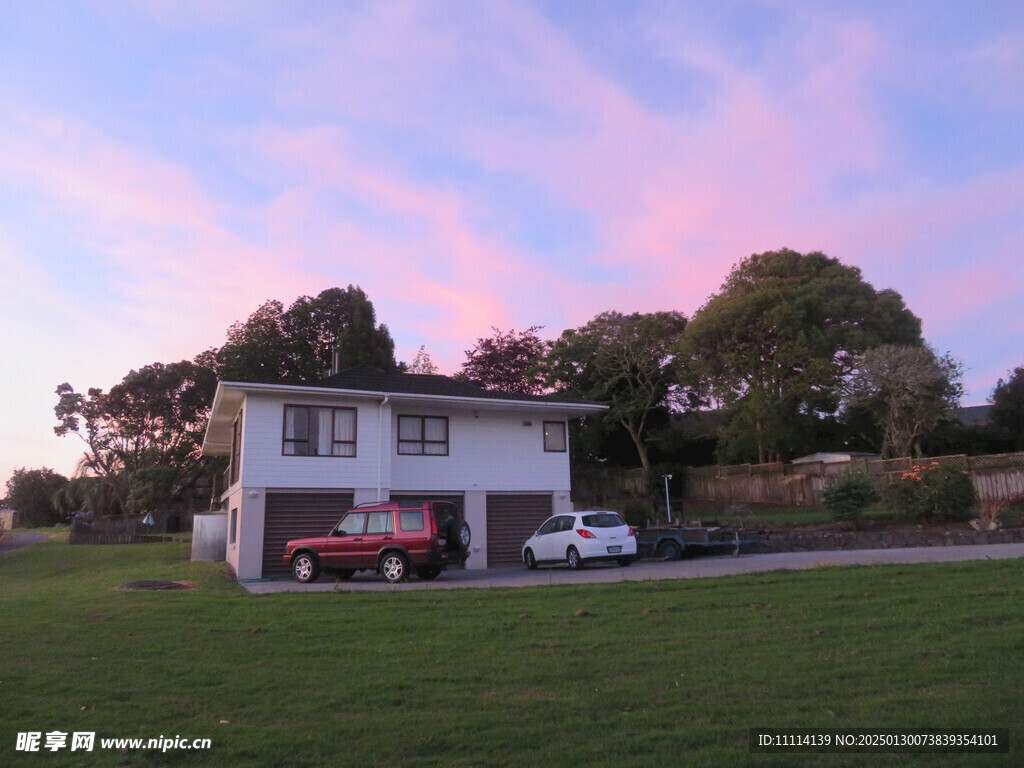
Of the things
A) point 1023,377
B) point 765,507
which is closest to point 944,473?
point 765,507

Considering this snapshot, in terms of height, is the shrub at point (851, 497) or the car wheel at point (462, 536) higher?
→ the shrub at point (851, 497)

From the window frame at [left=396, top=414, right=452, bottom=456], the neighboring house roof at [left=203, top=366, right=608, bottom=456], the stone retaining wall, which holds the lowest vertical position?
the stone retaining wall

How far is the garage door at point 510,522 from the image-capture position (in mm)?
23781

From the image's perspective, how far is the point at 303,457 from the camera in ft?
69.5

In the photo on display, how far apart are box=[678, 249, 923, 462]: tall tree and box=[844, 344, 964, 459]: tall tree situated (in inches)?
65.5

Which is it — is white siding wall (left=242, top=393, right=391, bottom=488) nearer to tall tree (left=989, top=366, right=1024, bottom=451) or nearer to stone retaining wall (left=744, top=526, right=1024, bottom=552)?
stone retaining wall (left=744, top=526, right=1024, bottom=552)

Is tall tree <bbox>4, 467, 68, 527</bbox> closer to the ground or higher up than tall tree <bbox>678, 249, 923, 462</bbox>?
closer to the ground

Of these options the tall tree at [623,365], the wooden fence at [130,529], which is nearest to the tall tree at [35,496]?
the wooden fence at [130,529]

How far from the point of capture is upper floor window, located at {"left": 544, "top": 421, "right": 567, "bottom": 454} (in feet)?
82.0

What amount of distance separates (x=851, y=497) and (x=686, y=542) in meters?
5.78

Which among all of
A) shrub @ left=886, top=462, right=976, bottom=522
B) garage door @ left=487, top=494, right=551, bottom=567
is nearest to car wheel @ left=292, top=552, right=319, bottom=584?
garage door @ left=487, top=494, right=551, bottom=567

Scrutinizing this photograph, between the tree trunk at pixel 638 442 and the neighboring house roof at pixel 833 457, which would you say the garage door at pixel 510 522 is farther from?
the tree trunk at pixel 638 442

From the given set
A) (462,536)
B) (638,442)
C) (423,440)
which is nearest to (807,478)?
(638,442)

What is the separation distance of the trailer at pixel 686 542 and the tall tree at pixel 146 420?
35.6m
